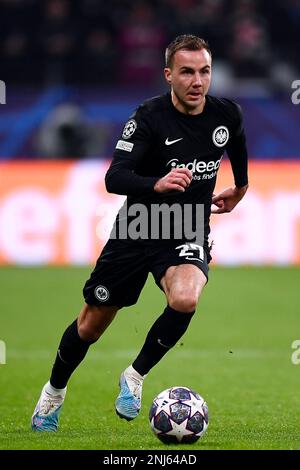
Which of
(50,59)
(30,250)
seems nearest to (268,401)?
(30,250)

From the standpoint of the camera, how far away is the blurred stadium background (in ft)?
25.1

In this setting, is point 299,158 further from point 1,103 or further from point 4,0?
point 4,0

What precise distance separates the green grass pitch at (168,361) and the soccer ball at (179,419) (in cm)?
8

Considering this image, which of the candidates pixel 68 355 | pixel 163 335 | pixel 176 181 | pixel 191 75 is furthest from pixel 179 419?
pixel 191 75

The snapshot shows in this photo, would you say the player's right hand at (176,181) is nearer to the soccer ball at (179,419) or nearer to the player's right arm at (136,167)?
the player's right arm at (136,167)

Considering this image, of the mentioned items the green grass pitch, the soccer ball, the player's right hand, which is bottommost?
the green grass pitch

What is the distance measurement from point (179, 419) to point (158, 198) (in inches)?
53.7

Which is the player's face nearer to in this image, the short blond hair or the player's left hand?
the short blond hair

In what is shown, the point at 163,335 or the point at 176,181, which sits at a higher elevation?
the point at 176,181

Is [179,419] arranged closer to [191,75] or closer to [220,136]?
[220,136]

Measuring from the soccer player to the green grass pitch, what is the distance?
0.39 metres

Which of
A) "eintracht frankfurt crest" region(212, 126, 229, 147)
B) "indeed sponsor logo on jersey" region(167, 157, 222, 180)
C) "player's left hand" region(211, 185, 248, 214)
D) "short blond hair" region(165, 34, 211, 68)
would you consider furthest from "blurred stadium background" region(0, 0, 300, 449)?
"short blond hair" region(165, 34, 211, 68)

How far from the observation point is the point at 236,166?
6.77 meters

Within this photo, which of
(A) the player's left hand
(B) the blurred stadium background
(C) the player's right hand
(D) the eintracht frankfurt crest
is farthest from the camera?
(B) the blurred stadium background
